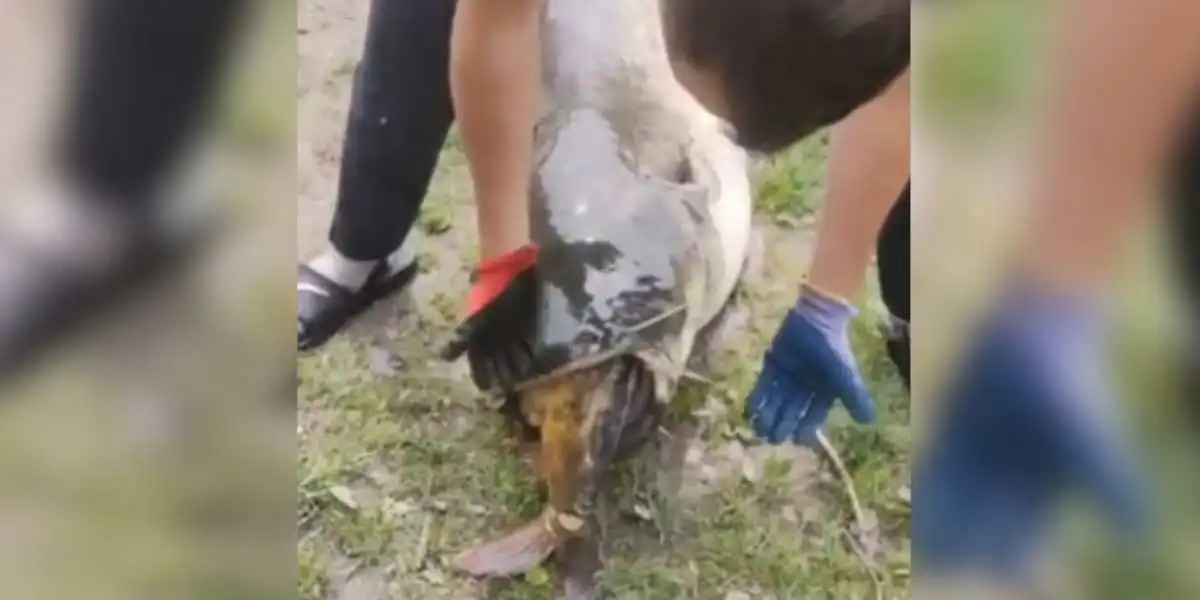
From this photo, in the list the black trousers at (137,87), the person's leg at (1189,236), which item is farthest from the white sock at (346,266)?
the person's leg at (1189,236)

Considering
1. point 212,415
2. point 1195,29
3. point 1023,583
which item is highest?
point 1195,29

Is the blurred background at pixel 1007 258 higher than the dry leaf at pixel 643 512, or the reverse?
the blurred background at pixel 1007 258

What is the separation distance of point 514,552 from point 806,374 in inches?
8.0

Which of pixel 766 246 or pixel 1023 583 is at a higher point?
pixel 766 246

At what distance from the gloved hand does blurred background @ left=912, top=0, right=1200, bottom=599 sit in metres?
0.23

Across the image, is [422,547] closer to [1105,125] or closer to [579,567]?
[579,567]

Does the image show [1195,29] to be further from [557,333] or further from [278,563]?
[278,563]

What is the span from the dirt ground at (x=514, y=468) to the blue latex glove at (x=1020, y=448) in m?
0.03

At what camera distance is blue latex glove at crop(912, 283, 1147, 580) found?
2.40ft

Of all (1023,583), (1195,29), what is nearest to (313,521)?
(1023,583)

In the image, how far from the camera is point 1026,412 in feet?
2.43

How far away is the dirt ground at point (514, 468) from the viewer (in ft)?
2.37

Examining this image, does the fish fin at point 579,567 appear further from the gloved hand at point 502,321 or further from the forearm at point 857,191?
the forearm at point 857,191

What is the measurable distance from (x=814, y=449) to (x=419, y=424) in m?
0.24
